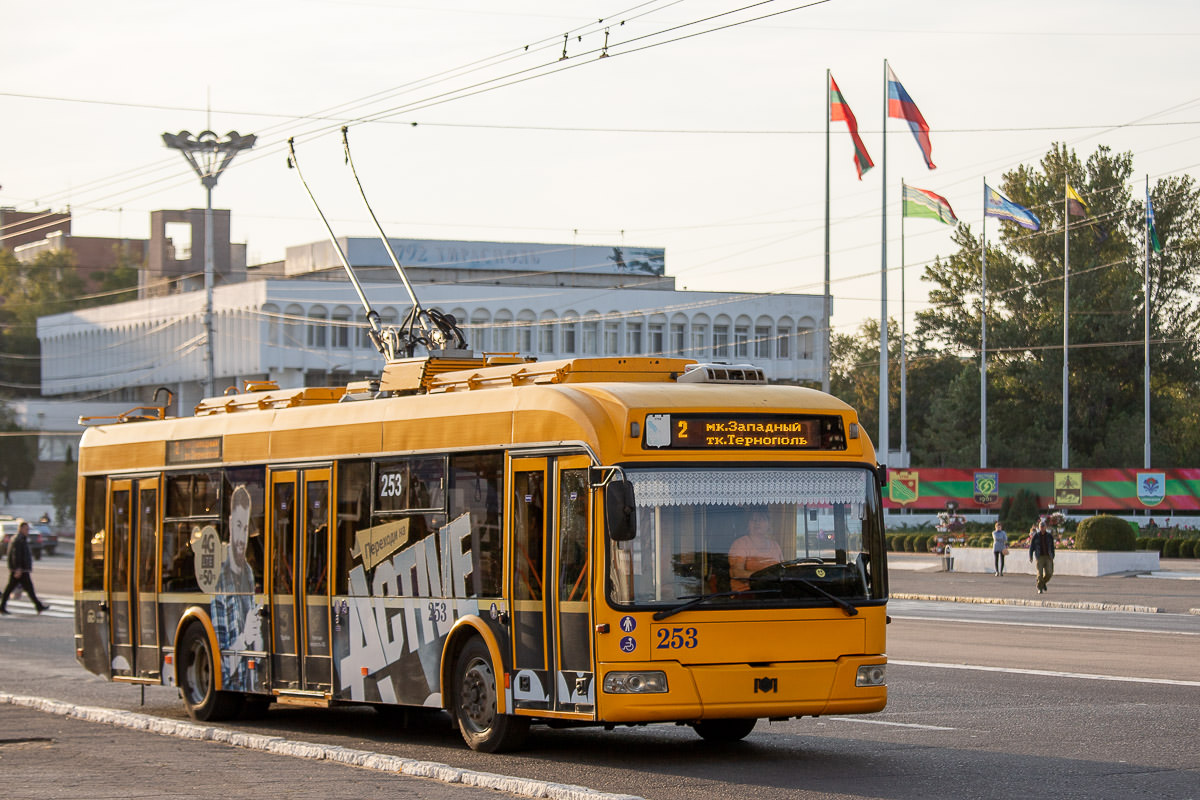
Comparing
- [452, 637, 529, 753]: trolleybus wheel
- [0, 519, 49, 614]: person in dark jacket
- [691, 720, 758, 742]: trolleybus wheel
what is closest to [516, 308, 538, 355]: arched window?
[0, 519, 49, 614]: person in dark jacket

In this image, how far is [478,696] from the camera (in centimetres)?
1266

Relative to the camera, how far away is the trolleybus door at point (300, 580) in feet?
48.4

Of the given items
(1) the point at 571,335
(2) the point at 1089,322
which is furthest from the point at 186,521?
(1) the point at 571,335

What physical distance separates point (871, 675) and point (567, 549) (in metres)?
2.23

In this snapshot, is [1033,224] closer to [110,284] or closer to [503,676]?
[503,676]

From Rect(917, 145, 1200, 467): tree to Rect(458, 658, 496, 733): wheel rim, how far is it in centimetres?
7140

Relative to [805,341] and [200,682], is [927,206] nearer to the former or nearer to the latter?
[200,682]

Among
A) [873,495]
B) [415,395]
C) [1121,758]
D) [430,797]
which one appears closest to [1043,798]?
[1121,758]

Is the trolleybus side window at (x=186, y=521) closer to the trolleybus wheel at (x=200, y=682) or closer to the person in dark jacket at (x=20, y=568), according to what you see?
the trolleybus wheel at (x=200, y=682)

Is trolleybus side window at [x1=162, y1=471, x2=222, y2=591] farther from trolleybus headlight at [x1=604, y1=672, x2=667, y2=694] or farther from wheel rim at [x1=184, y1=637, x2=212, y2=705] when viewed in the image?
trolleybus headlight at [x1=604, y1=672, x2=667, y2=694]

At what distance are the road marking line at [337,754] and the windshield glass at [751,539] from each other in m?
1.53

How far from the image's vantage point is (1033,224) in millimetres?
60750

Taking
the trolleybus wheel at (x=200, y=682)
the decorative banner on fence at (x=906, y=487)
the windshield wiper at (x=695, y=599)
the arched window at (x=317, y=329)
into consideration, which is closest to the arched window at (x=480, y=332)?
the arched window at (x=317, y=329)

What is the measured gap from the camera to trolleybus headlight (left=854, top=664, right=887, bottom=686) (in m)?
11.9
